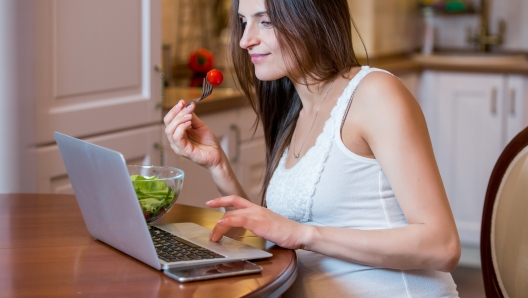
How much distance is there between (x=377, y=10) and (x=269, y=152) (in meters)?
2.54

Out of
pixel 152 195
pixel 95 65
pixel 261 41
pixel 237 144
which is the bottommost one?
pixel 237 144

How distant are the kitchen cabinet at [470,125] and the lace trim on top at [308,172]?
2.40 m

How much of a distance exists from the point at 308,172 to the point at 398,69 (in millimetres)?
2380

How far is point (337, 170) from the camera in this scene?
1229mm

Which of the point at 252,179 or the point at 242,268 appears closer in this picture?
the point at 242,268

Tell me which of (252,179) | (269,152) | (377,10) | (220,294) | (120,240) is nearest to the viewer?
(220,294)

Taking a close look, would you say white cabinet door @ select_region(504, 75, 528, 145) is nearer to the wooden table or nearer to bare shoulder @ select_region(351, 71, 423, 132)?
bare shoulder @ select_region(351, 71, 423, 132)

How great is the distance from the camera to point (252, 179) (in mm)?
2875

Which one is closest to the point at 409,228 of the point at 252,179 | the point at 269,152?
the point at 269,152

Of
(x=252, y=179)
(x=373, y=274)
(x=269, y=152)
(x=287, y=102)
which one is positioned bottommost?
(x=252, y=179)

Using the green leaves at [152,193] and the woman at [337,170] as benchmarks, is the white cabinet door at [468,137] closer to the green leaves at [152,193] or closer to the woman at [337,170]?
the woman at [337,170]

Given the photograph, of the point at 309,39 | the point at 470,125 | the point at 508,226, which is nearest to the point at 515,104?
the point at 470,125

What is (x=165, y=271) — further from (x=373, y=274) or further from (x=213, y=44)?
(x=213, y=44)

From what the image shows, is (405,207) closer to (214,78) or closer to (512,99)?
(214,78)
